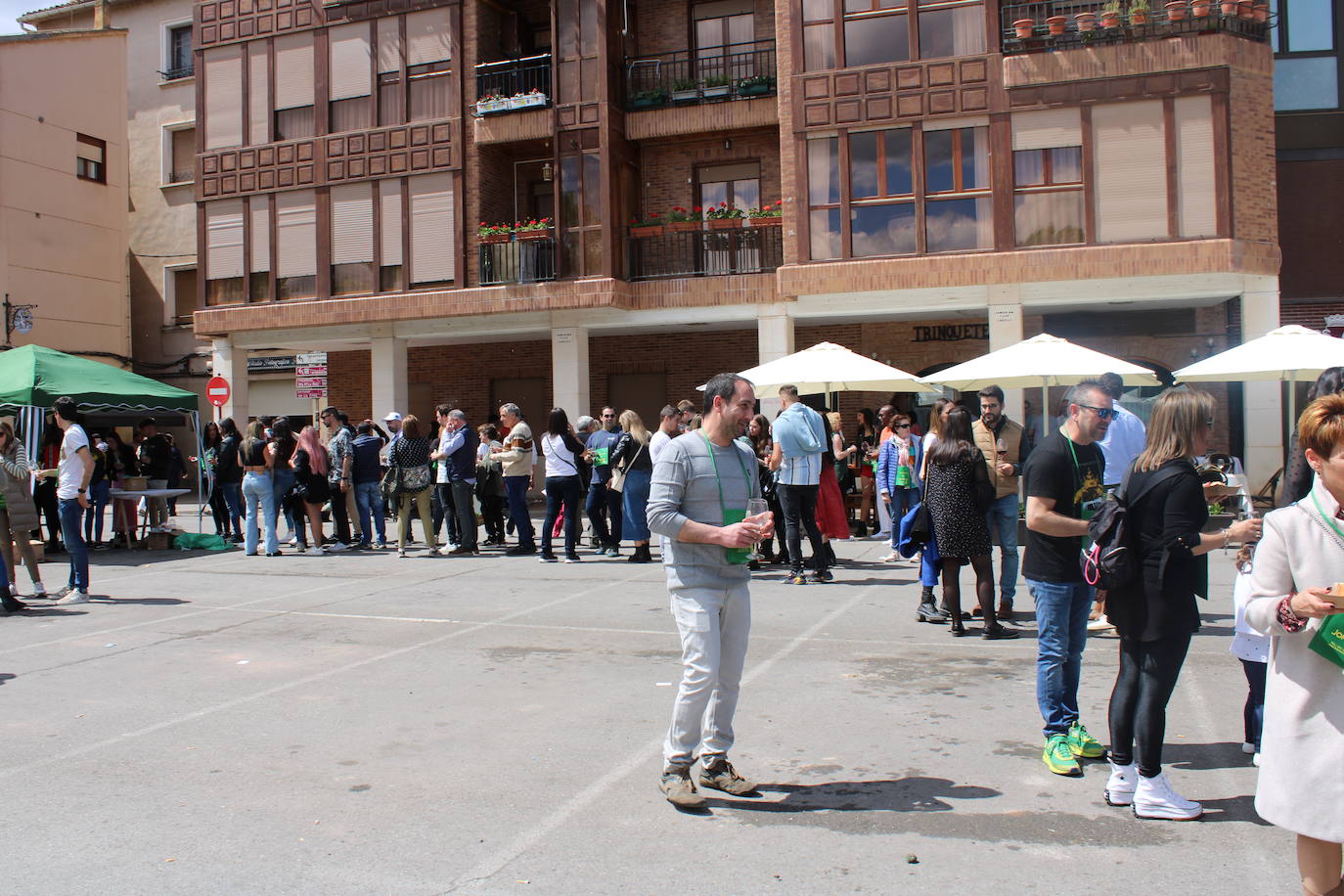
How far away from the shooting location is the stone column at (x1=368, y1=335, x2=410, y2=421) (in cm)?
2333

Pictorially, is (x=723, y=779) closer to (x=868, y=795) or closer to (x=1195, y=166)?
(x=868, y=795)

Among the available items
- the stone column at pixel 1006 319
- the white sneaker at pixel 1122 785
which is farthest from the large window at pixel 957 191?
the white sneaker at pixel 1122 785

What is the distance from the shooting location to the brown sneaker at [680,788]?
4.56 m

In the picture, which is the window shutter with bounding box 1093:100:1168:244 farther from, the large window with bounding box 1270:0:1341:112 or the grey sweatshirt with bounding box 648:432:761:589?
the grey sweatshirt with bounding box 648:432:761:589

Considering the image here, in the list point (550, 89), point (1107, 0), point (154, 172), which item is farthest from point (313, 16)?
point (1107, 0)

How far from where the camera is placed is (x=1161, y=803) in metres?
4.36

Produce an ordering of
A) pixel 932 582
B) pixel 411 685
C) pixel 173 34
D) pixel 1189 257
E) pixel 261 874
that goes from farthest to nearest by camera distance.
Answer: pixel 173 34 → pixel 1189 257 → pixel 932 582 → pixel 411 685 → pixel 261 874

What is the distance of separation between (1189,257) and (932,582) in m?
11.5

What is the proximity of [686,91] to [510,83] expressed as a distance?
145 inches

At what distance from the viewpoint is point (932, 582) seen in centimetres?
870

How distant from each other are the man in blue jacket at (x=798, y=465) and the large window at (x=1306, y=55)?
48.0 feet

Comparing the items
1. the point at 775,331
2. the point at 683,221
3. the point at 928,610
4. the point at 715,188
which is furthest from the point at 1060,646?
the point at 715,188

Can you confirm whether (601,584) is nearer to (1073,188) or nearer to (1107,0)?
(1073,188)

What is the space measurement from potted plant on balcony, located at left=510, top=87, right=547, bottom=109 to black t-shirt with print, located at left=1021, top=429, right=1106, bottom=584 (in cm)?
1811
